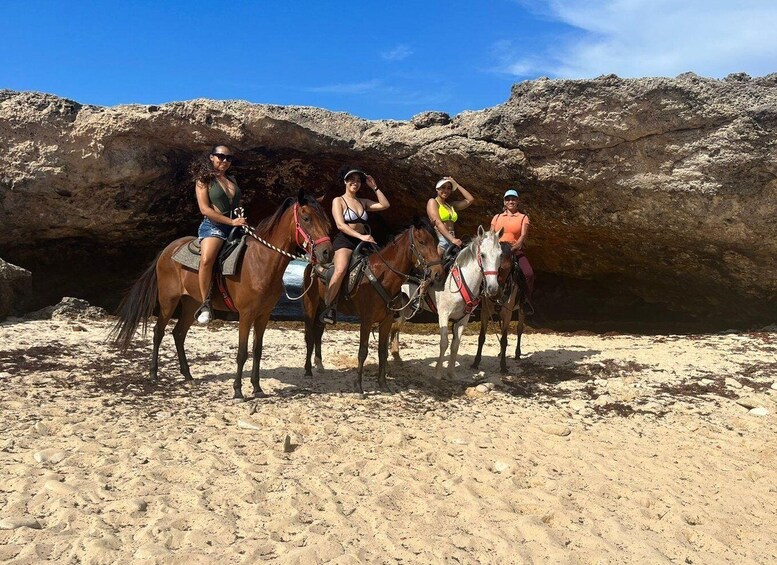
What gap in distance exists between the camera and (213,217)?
20.1 ft

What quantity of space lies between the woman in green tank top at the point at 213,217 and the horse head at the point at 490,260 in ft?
9.29

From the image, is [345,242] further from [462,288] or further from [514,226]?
[514,226]

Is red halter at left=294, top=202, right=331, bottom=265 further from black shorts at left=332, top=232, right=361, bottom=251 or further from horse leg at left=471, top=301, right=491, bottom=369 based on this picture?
horse leg at left=471, top=301, right=491, bottom=369

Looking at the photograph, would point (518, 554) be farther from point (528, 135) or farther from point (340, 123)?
point (340, 123)

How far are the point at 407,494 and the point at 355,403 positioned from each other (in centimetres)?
226

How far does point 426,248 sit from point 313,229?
1.36 metres

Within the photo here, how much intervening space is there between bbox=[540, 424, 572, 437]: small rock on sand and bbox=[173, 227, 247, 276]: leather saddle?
3.62m

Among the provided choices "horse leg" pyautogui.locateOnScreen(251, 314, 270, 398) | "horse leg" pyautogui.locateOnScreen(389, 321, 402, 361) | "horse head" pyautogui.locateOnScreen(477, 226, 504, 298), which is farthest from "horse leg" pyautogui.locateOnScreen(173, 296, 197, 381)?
"horse head" pyautogui.locateOnScreen(477, 226, 504, 298)

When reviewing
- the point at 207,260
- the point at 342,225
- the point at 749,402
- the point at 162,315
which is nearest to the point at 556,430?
the point at 749,402

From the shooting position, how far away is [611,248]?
37.3ft

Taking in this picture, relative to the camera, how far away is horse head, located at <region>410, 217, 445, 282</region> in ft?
21.1

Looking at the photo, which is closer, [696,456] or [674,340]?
[696,456]

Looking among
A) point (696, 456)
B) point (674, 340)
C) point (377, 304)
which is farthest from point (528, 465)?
point (674, 340)

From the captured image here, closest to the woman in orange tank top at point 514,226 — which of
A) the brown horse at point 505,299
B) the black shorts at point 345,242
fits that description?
the brown horse at point 505,299
